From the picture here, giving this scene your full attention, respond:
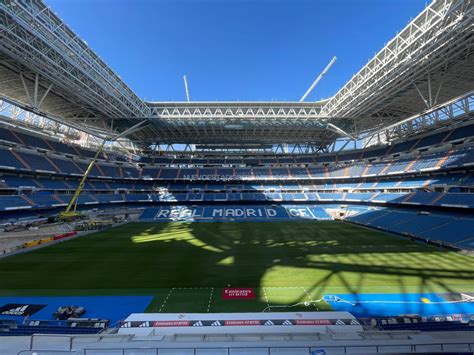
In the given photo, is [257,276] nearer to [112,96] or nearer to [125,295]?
[125,295]

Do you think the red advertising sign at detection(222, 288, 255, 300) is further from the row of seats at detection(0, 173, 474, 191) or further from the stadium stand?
the row of seats at detection(0, 173, 474, 191)

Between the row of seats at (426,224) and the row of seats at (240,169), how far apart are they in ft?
26.2

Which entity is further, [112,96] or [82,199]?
[82,199]

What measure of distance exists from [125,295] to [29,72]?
2999 cm

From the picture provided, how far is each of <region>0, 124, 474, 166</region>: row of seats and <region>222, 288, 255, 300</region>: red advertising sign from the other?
42219mm

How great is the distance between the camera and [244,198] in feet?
169

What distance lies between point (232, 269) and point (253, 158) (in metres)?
47.1

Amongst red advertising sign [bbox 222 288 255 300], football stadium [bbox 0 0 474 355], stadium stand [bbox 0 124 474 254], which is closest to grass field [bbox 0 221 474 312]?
football stadium [bbox 0 0 474 355]

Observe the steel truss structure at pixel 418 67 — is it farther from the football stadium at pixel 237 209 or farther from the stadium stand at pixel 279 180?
the stadium stand at pixel 279 180

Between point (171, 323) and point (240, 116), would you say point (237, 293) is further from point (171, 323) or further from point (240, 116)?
point (240, 116)

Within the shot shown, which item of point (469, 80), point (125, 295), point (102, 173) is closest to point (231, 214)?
point (102, 173)

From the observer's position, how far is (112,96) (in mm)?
32406

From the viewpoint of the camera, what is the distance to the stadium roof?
66.8ft

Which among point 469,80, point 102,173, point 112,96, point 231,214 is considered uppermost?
point 469,80
